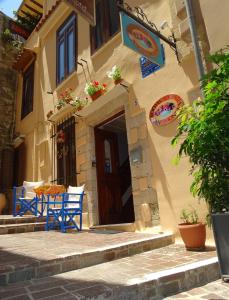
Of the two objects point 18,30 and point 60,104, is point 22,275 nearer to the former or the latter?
point 60,104

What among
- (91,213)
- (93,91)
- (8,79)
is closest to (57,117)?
(93,91)

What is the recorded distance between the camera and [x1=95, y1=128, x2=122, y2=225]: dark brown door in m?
6.23

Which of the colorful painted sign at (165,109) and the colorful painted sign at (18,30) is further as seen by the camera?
the colorful painted sign at (18,30)

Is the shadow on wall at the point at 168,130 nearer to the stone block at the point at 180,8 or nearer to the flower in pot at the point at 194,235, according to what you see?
the flower in pot at the point at 194,235

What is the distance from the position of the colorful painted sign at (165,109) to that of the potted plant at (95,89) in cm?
163

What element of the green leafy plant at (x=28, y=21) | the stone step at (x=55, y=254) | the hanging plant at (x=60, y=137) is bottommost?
the stone step at (x=55, y=254)

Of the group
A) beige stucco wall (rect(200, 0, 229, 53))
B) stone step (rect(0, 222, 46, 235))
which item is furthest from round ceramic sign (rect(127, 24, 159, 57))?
stone step (rect(0, 222, 46, 235))

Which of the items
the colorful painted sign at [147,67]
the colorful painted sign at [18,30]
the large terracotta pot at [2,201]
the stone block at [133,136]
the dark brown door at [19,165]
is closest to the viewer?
the colorful painted sign at [147,67]

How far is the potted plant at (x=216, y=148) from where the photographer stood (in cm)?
263

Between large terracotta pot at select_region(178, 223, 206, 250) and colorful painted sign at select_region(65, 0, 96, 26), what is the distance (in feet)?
12.1

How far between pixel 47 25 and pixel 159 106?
6.30 meters

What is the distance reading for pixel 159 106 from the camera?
4.89 meters

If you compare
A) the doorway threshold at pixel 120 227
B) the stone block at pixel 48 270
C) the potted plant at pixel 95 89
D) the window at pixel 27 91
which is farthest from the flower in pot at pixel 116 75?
the window at pixel 27 91

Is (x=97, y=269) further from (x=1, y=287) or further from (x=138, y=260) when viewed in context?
(x=1, y=287)
